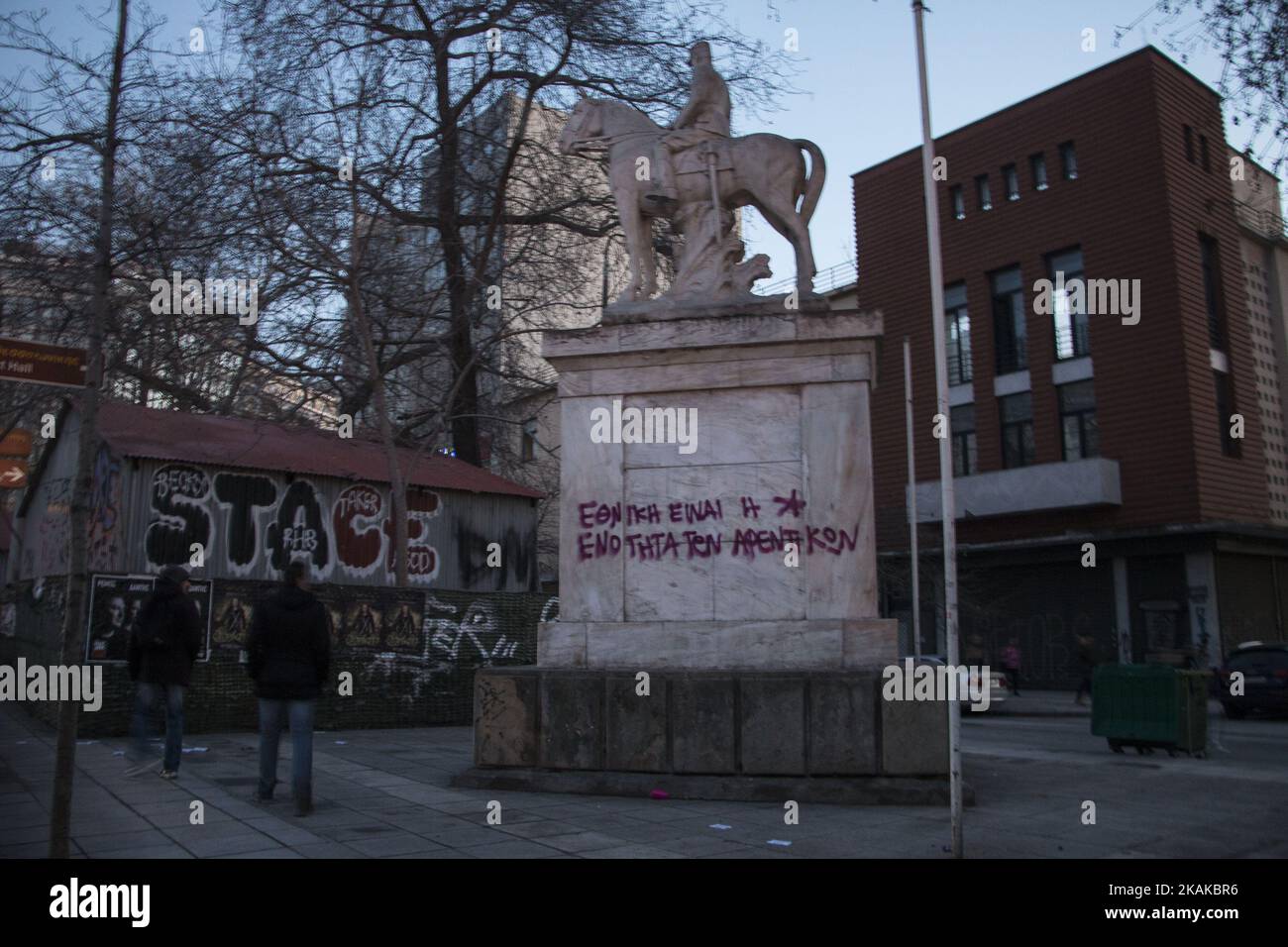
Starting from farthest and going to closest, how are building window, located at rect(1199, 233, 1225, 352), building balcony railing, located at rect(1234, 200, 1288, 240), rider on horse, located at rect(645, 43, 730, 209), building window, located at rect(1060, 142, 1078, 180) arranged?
building balcony railing, located at rect(1234, 200, 1288, 240), building window, located at rect(1060, 142, 1078, 180), building window, located at rect(1199, 233, 1225, 352), rider on horse, located at rect(645, 43, 730, 209)

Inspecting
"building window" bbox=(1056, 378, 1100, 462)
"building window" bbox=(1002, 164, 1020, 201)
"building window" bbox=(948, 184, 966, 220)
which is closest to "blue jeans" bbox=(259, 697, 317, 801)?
"building window" bbox=(1056, 378, 1100, 462)

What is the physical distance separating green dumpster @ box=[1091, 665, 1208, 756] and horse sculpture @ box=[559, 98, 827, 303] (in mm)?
8137

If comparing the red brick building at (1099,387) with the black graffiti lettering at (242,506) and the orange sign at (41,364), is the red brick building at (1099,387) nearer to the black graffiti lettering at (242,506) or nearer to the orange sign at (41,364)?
the black graffiti lettering at (242,506)

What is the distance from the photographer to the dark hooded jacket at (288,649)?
315 inches

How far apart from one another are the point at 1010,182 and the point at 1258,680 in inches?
715

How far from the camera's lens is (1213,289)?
29609 mm

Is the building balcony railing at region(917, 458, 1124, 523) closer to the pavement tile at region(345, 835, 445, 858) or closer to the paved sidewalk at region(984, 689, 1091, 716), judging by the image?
the paved sidewalk at region(984, 689, 1091, 716)

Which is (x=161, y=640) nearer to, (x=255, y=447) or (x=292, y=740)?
(x=292, y=740)

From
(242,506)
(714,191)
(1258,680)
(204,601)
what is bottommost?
(1258,680)

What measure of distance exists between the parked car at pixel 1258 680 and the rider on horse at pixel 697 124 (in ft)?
58.4

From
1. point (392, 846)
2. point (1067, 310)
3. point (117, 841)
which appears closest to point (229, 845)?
point (117, 841)

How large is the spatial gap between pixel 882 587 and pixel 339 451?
59.3 feet

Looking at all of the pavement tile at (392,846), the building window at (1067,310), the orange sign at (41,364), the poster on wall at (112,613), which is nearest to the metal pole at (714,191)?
the orange sign at (41,364)

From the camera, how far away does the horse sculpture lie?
9.98 metres
